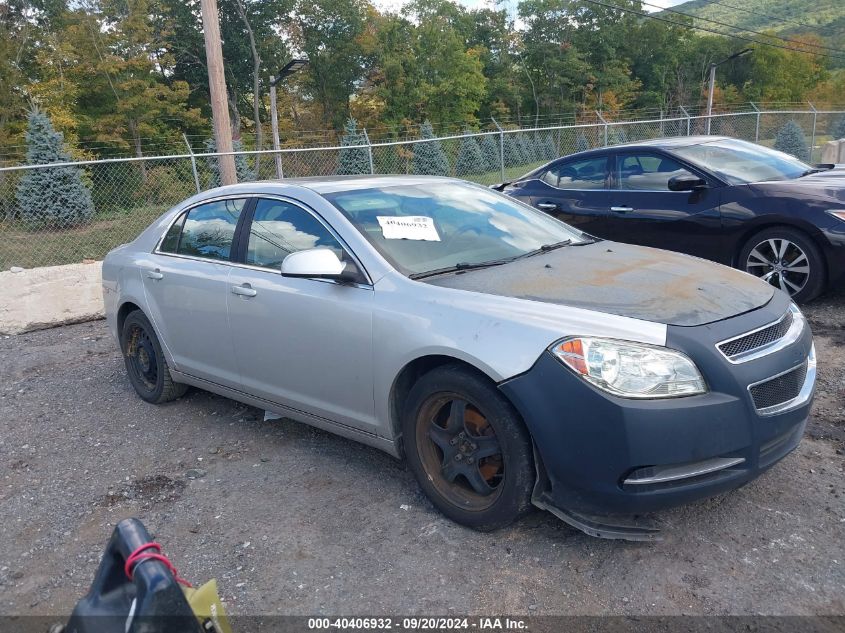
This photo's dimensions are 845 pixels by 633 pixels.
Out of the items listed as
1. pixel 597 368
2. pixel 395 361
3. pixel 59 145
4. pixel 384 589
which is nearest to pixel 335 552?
pixel 384 589

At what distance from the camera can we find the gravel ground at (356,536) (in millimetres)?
2719

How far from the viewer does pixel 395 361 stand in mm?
3234

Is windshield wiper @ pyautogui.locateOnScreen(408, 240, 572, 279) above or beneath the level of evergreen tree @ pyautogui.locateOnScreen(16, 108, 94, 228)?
above

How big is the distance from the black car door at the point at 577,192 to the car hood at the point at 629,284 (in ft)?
12.2

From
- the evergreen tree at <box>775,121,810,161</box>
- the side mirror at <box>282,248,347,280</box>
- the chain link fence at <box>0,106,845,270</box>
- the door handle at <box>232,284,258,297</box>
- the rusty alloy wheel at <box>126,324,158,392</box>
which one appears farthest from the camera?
the evergreen tree at <box>775,121,810,161</box>

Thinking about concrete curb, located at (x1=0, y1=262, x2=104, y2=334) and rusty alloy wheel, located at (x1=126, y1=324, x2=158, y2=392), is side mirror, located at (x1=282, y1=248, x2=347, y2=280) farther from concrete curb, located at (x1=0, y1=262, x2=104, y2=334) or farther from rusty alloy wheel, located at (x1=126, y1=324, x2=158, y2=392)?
concrete curb, located at (x1=0, y1=262, x2=104, y2=334)

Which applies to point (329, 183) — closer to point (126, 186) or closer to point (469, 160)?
point (126, 186)

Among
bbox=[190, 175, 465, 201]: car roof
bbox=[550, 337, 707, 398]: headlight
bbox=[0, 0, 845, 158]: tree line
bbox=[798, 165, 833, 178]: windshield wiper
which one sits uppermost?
bbox=[0, 0, 845, 158]: tree line

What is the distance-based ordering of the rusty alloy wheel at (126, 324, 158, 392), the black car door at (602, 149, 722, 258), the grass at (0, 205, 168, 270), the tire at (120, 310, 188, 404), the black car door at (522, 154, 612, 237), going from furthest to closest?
the grass at (0, 205, 168, 270) < the black car door at (522, 154, 612, 237) < the black car door at (602, 149, 722, 258) < the rusty alloy wheel at (126, 324, 158, 392) < the tire at (120, 310, 188, 404)

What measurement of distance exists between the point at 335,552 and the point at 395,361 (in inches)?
34.6

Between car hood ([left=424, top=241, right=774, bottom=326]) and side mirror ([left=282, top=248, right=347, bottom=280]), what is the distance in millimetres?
464

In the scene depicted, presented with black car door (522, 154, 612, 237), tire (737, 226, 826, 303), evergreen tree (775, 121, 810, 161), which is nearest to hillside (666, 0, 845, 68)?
evergreen tree (775, 121, 810, 161)

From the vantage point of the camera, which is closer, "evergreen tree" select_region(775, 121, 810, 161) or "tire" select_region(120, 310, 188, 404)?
"tire" select_region(120, 310, 188, 404)

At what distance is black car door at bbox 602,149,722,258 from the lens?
666cm
